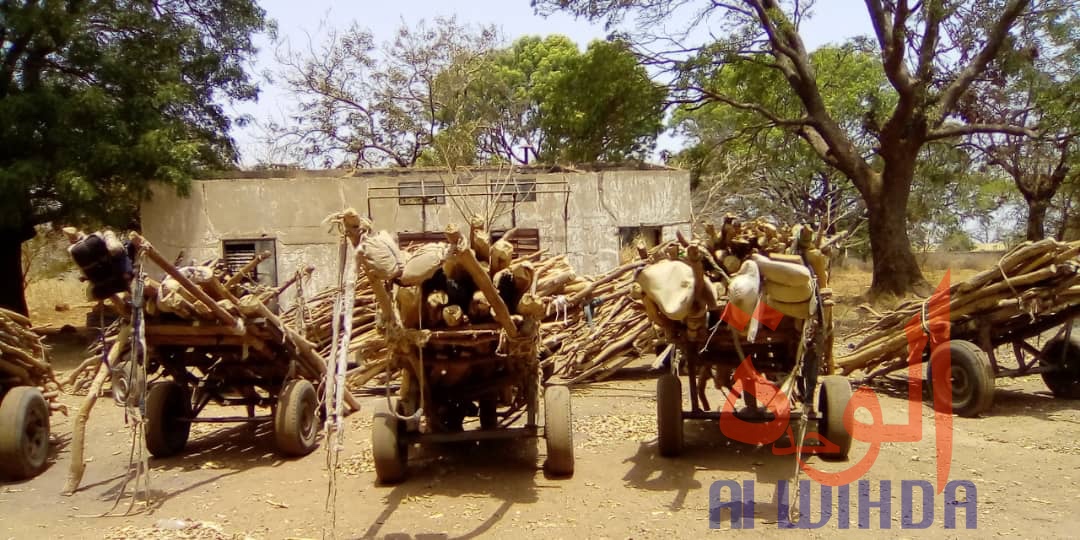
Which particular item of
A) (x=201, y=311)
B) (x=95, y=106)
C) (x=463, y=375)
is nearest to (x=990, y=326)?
(x=463, y=375)

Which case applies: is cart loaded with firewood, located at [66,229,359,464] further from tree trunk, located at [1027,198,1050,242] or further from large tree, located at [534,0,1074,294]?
tree trunk, located at [1027,198,1050,242]

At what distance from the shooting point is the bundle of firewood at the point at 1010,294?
752cm

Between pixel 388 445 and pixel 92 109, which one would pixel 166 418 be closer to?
pixel 388 445

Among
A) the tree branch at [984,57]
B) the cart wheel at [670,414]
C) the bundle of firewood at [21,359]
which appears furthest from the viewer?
the tree branch at [984,57]

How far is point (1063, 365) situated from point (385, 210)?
11.6 meters

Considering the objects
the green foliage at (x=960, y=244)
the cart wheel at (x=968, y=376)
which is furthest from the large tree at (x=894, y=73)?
the green foliage at (x=960, y=244)

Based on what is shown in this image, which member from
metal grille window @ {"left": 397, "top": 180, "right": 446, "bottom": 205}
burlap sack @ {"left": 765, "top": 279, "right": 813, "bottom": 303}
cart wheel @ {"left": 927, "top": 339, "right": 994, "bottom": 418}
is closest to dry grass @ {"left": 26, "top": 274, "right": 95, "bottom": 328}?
metal grille window @ {"left": 397, "top": 180, "right": 446, "bottom": 205}

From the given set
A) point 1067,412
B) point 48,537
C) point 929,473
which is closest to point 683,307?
point 929,473

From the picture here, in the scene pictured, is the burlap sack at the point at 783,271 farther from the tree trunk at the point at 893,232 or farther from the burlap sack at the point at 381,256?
the tree trunk at the point at 893,232

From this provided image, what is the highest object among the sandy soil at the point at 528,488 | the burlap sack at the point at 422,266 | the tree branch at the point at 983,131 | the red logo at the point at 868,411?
the tree branch at the point at 983,131

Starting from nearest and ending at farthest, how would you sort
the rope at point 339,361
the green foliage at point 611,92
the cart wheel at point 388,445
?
the rope at point 339,361 → the cart wheel at point 388,445 → the green foliage at point 611,92

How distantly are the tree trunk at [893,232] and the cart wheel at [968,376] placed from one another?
9162mm

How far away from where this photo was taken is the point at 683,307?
17.6ft

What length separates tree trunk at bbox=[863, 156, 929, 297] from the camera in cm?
1644
